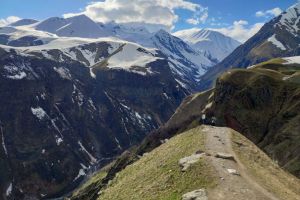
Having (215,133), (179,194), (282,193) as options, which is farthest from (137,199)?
(215,133)

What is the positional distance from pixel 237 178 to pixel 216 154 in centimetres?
463

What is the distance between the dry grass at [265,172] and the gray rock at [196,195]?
20.5 ft

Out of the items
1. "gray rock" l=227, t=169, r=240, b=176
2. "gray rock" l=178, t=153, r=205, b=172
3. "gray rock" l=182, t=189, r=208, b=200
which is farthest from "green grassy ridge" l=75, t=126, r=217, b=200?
"gray rock" l=227, t=169, r=240, b=176

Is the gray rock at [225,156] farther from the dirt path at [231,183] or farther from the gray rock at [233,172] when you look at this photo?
the gray rock at [233,172]

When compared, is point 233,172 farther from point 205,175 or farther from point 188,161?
point 188,161

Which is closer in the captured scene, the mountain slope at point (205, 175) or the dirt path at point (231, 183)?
the dirt path at point (231, 183)

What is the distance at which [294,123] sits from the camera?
17788 cm

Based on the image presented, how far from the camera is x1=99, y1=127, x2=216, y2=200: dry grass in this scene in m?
35.8

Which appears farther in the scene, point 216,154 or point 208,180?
point 216,154

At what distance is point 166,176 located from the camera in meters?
38.8

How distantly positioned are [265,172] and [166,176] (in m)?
9.16

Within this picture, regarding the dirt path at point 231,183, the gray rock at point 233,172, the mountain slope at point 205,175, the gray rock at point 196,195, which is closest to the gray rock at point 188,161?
the mountain slope at point 205,175

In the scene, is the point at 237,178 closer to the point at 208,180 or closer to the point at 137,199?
the point at 208,180

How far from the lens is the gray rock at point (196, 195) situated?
32925 millimetres
